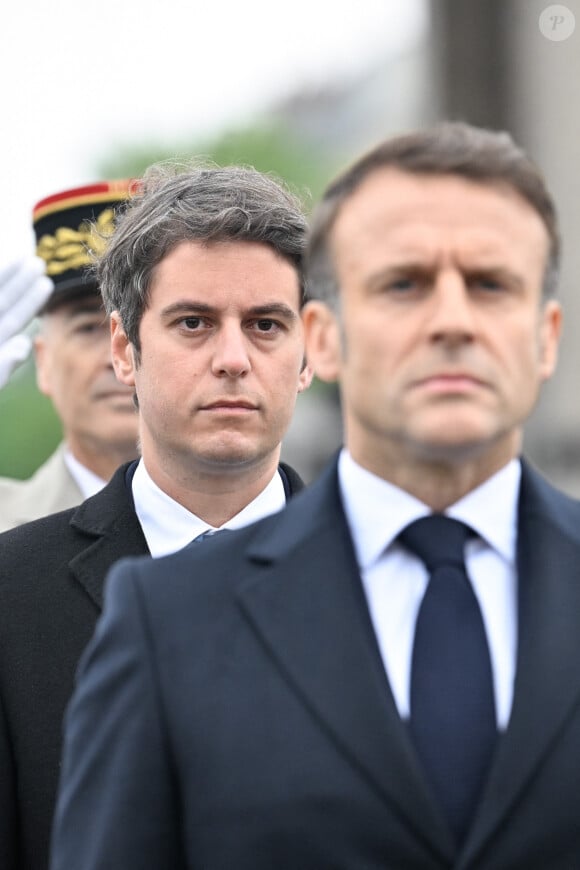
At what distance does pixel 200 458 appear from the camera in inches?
145

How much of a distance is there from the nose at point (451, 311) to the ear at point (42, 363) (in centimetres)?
349

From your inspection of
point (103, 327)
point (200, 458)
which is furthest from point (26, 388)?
point (200, 458)

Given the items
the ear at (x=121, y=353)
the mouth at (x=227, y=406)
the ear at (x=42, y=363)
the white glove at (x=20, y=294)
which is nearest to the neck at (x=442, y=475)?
the mouth at (x=227, y=406)

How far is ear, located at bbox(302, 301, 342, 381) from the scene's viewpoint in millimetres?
2631

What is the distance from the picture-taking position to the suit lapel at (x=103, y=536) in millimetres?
3686

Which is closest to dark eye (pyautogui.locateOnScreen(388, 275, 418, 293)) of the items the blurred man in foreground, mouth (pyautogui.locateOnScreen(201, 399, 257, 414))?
mouth (pyautogui.locateOnScreen(201, 399, 257, 414))

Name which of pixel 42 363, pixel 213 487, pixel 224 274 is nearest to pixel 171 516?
pixel 213 487

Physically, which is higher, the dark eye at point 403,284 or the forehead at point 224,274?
the dark eye at point 403,284

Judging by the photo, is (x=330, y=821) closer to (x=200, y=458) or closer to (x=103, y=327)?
(x=200, y=458)

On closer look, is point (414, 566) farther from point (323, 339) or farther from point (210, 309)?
point (210, 309)

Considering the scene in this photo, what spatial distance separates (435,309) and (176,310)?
1414 millimetres

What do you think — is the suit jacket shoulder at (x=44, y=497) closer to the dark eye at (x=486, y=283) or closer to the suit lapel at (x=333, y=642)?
the suit lapel at (x=333, y=642)

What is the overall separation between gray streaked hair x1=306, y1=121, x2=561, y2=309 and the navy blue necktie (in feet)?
1.32

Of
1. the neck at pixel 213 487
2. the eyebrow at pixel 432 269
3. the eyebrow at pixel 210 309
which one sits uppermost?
the eyebrow at pixel 432 269
